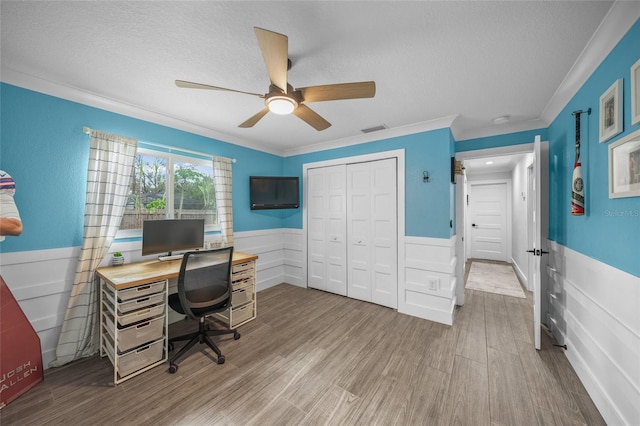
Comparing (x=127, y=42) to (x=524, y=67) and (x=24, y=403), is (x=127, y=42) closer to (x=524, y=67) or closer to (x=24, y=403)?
(x=24, y=403)

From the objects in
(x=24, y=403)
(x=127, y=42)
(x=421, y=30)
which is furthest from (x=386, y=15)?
Answer: (x=24, y=403)

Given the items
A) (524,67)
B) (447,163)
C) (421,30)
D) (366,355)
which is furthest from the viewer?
(447,163)

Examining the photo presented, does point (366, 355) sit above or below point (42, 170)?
below

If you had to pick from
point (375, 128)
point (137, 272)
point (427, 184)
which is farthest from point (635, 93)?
point (137, 272)

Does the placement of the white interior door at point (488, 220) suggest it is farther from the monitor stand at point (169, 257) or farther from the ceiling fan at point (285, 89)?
the monitor stand at point (169, 257)

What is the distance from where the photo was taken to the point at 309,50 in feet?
5.20

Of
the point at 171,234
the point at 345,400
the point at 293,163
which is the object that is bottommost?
the point at 345,400

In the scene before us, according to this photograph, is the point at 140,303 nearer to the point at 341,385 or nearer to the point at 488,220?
the point at 341,385

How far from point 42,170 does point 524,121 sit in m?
5.09

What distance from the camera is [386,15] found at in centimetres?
131

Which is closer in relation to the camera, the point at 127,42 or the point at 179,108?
the point at 127,42

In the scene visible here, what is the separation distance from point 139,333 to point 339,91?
250 centimetres

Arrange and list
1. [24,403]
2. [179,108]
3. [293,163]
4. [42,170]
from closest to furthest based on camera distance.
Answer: [24,403] → [42,170] → [179,108] → [293,163]

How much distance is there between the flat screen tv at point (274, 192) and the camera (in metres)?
3.74
